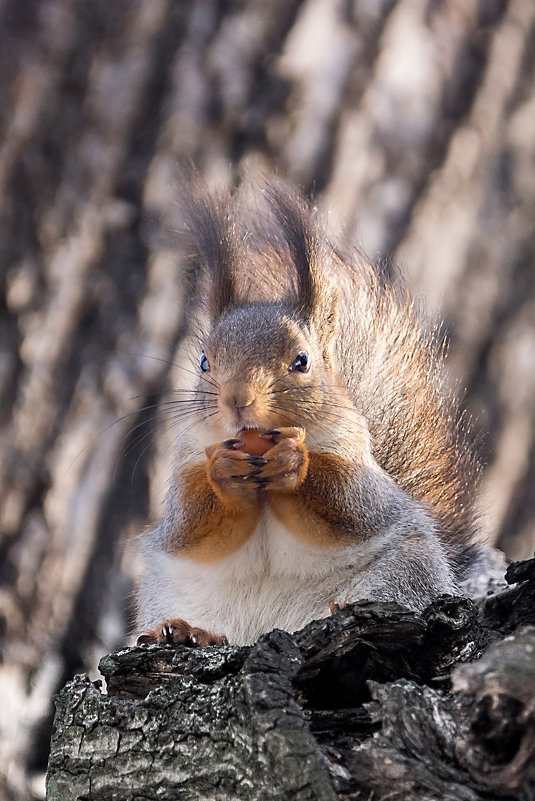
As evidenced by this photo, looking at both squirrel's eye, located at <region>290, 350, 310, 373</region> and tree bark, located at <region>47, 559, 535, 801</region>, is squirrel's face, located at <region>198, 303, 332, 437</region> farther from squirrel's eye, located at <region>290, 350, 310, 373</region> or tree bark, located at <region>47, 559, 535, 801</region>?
tree bark, located at <region>47, 559, 535, 801</region>

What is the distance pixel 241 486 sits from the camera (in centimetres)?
127

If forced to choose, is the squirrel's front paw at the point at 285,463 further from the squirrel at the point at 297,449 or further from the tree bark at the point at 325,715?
the tree bark at the point at 325,715

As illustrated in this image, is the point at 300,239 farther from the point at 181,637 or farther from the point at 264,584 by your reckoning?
the point at 181,637

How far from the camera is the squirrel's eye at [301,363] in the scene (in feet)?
4.62

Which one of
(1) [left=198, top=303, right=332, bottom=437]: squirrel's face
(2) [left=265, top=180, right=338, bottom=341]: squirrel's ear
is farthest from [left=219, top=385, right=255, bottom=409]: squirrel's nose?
(2) [left=265, top=180, right=338, bottom=341]: squirrel's ear

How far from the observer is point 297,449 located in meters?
1.26

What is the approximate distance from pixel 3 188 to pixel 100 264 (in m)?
0.30

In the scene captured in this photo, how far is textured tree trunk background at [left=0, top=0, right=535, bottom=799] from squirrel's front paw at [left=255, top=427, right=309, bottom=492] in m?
0.53

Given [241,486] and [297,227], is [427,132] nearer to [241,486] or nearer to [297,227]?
[297,227]

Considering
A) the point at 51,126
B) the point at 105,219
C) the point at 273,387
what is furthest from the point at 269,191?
the point at 51,126

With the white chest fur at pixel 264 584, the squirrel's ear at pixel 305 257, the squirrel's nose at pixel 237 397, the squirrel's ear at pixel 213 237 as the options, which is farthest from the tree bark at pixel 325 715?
the squirrel's ear at pixel 213 237

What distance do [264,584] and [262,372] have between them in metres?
0.33

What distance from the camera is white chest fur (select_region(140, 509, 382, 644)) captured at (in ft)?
4.20

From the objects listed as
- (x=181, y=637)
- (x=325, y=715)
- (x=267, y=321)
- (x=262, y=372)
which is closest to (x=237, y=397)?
(x=262, y=372)
